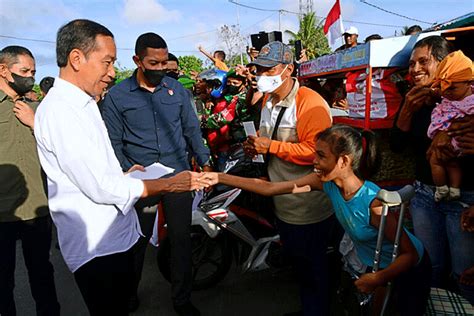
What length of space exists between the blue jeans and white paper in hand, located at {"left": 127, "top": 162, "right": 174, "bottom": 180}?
165 centimetres

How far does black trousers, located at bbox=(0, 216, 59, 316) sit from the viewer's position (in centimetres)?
242

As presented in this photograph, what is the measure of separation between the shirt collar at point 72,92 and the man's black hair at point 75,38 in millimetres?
88

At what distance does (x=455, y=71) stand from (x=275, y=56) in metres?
1.06

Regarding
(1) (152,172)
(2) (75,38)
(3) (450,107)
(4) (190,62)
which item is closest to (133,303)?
(1) (152,172)

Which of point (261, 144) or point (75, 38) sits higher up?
point (75, 38)

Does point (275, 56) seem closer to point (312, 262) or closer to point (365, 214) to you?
point (365, 214)

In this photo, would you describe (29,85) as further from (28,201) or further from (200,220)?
(200,220)

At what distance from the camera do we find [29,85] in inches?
101

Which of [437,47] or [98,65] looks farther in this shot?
[437,47]

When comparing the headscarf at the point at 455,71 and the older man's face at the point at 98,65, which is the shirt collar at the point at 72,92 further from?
the headscarf at the point at 455,71

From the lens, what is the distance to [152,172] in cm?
245

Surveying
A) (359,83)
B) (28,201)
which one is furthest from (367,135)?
(28,201)

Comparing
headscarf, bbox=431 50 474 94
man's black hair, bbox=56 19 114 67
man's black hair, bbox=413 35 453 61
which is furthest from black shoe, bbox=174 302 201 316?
man's black hair, bbox=413 35 453 61

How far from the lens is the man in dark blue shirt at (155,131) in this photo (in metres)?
2.67
